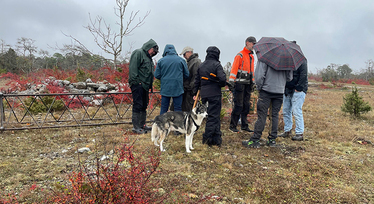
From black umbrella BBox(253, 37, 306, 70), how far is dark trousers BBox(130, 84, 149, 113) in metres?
2.54

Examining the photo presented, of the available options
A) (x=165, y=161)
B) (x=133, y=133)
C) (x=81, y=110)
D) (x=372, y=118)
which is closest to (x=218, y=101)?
(x=165, y=161)

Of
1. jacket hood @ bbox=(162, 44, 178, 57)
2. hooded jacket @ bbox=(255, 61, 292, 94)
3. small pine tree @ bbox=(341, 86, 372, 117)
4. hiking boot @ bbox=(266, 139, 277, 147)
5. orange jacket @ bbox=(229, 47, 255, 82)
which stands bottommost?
hiking boot @ bbox=(266, 139, 277, 147)

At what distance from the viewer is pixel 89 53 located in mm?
12109

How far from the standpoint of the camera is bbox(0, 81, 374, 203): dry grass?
2.74 metres

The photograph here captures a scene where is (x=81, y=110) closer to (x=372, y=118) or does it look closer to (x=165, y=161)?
(x=165, y=161)

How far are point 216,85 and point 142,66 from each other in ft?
5.69

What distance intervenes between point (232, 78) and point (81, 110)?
595 cm

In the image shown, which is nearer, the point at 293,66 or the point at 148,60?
the point at 293,66

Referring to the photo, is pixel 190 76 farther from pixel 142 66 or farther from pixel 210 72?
pixel 210 72

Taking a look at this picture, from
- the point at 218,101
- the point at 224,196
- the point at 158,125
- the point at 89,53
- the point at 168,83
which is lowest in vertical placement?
the point at 224,196

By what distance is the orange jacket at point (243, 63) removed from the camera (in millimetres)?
4715

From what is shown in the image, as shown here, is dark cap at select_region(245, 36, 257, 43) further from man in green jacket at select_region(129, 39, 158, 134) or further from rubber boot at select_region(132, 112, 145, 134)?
rubber boot at select_region(132, 112, 145, 134)

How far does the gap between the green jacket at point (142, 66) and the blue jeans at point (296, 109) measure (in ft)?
10.4


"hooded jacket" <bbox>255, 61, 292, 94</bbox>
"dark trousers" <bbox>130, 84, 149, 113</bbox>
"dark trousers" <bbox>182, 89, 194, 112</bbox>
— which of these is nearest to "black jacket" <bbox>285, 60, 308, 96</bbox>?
"hooded jacket" <bbox>255, 61, 292, 94</bbox>
